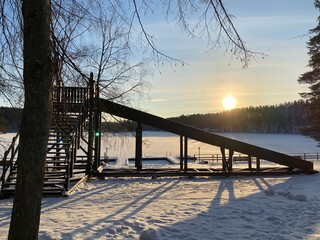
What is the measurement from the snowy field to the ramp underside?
11.5 ft

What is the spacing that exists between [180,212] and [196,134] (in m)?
8.63

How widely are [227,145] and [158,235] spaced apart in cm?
1085

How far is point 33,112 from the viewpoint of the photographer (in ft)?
11.5

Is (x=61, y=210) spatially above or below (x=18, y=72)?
below

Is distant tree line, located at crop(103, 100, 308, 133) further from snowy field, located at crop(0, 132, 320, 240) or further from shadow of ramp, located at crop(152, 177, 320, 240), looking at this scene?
shadow of ramp, located at crop(152, 177, 320, 240)

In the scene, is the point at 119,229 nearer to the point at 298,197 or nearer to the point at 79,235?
the point at 79,235

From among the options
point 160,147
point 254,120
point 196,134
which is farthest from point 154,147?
point 254,120

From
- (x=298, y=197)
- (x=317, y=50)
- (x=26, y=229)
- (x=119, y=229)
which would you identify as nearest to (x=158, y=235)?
(x=119, y=229)

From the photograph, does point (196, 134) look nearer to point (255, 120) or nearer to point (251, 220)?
point (251, 220)

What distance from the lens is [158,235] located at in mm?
6625

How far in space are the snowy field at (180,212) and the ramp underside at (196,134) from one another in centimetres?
351

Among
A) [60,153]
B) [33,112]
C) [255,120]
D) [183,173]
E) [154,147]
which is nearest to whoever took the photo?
[33,112]

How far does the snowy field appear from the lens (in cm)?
680

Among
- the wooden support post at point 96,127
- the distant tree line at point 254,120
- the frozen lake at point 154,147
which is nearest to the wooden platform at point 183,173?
the wooden support post at point 96,127
